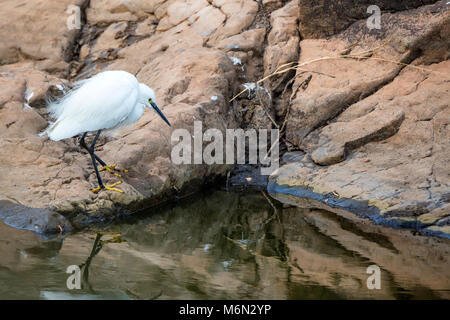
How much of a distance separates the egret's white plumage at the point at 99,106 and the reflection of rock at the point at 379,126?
208 cm

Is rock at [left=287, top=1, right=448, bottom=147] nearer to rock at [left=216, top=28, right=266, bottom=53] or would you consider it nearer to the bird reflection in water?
rock at [left=216, top=28, right=266, bottom=53]

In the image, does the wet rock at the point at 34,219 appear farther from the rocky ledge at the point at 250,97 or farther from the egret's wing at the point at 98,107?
the egret's wing at the point at 98,107

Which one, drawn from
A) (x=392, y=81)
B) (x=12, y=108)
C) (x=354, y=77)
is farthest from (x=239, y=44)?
(x=12, y=108)

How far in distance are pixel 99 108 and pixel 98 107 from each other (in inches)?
0.6

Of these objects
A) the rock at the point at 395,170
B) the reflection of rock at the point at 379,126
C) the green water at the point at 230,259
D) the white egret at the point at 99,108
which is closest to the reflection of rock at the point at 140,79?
the white egret at the point at 99,108

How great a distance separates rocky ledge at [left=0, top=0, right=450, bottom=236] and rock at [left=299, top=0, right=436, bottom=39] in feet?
0.05

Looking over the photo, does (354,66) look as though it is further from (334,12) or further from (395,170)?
(395,170)

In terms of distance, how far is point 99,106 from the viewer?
17.6 feet

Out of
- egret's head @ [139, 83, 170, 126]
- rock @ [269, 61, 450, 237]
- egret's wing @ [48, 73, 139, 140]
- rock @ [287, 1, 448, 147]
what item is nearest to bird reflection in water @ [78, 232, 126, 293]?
egret's wing @ [48, 73, 139, 140]

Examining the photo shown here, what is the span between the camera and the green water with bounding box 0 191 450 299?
379 centimetres

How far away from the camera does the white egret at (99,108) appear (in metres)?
5.34

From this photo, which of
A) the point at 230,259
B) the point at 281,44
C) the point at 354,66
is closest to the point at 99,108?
the point at 230,259

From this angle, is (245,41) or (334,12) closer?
(334,12)

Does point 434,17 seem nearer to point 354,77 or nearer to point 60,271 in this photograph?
point 354,77
